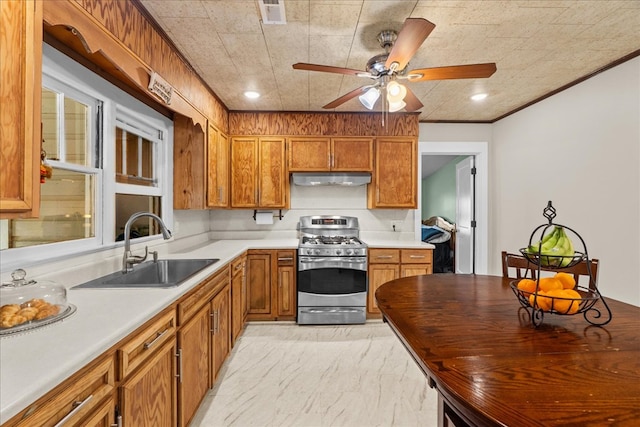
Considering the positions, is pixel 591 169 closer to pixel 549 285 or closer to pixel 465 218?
pixel 465 218

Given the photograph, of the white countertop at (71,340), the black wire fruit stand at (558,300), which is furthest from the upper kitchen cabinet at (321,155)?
the black wire fruit stand at (558,300)

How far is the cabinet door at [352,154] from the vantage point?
3771 millimetres

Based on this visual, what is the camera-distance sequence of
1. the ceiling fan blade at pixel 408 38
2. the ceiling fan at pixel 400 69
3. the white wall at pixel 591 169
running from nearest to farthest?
the ceiling fan blade at pixel 408 38, the ceiling fan at pixel 400 69, the white wall at pixel 591 169

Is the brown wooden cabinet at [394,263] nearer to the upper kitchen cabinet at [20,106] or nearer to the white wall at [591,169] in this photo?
the white wall at [591,169]

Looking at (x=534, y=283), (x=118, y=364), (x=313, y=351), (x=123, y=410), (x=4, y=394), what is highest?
(x=534, y=283)

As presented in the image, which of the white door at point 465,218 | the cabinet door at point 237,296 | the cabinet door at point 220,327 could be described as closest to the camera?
the cabinet door at point 220,327

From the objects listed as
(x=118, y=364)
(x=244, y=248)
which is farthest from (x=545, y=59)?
(x=118, y=364)

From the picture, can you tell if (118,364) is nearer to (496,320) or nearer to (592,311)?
(496,320)

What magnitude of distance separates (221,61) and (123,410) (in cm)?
235

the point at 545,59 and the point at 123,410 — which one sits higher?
the point at 545,59

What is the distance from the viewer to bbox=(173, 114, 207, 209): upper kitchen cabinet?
9.57 ft

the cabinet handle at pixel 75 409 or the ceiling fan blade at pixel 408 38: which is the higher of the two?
the ceiling fan blade at pixel 408 38

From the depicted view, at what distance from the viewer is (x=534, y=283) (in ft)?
3.59

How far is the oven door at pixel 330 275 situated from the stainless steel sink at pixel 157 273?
4.03 ft
